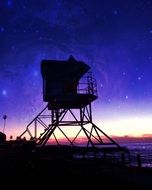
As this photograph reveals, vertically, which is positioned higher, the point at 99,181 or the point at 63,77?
the point at 63,77

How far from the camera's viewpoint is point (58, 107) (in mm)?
25562

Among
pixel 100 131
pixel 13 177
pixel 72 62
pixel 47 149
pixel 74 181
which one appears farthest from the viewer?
pixel 72 62

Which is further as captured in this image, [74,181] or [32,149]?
[32,149]

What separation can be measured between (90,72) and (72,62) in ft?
6.70

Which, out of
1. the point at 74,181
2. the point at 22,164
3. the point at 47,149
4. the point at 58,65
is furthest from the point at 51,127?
the point at 74,181

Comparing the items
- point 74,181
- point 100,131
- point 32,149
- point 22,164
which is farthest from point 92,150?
point 74,181

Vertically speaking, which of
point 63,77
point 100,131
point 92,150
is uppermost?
point 63,77

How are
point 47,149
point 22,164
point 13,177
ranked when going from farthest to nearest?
point 47,149 → point 22,164 → point 13,177

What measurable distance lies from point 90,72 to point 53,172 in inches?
453

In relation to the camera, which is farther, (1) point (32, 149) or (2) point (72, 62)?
(2) point (72, 62)

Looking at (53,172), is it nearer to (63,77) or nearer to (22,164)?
(22,164)

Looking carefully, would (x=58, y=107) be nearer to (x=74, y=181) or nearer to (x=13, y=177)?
(x=13, y=177)

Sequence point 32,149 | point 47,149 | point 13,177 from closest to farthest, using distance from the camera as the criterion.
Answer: point 13,177 → point 32,149 → point 47,149

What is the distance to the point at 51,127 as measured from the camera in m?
24.8
